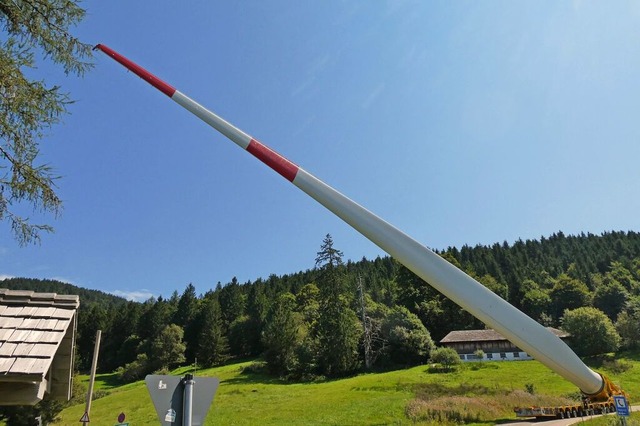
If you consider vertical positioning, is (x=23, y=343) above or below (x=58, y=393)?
above

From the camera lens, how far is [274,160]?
19.8ft

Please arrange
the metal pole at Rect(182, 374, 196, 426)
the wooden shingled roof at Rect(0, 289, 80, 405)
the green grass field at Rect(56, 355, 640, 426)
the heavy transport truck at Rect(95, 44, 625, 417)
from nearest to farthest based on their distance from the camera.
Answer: the metal pole at Rect(182, 374, 196, 426), the wooden shingled roof at Rect(0, 289, 80, 405), the heavy transport truck at Rect(95, 44, 625, 417), the green grass field at Rect(56, 355, 640, 426)

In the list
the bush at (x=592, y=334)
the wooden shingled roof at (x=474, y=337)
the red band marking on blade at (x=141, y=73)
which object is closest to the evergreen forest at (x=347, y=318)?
the bush at (x=592, y=334)

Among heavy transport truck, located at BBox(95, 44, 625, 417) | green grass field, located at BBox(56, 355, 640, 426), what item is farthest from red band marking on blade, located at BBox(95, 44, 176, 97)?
green grass field, located at BBox(56, 355, 640, 426)

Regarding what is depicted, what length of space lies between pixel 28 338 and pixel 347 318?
48.2m

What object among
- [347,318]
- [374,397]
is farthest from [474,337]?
[374,397]

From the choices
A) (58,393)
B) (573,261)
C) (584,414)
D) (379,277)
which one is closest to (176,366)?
(379,277)

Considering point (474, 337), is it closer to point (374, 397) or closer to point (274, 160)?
point (374, 397)

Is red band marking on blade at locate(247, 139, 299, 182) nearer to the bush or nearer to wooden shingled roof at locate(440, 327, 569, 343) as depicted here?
wooden shingled roof at locate(440, 327, 569, 343)

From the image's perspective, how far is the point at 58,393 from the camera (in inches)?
267

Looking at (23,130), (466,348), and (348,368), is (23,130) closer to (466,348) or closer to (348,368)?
(348,368)

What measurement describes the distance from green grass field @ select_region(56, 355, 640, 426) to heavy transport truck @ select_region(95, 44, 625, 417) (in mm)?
21437

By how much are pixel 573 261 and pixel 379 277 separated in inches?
2571

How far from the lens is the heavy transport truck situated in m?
4.68
